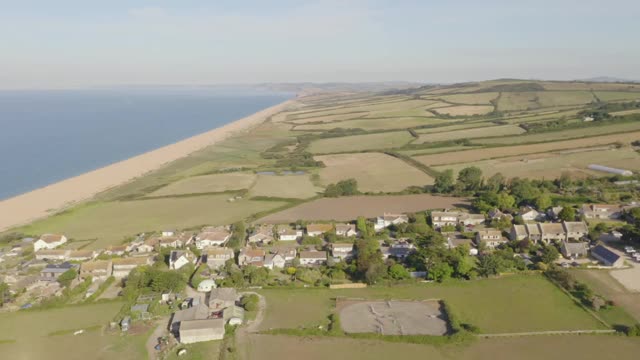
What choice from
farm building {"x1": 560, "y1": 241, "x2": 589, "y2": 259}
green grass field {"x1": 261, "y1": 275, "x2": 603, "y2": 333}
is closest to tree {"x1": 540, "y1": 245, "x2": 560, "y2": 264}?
farm building {"x1": 560, "y1": 241, "x2": 589, "y2": 259}

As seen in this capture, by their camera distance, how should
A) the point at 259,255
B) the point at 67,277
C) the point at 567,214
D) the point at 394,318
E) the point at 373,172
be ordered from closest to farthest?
1. the point at 394,318
2. the point at 67,277
3. the point at 259,255
4. the point at 567,214
5. the point at 373,172

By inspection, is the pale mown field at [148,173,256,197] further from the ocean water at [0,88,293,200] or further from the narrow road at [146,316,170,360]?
the narrow road at [146,316,170,360]

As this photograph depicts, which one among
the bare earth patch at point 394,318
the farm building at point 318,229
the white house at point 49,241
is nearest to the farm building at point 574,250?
the bare earth patch at point 394,318

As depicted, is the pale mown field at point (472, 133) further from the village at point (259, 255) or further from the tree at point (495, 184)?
the village at point (259, 255)

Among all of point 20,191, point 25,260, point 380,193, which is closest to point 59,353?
point 25,260

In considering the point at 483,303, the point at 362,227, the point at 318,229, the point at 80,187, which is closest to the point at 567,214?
the point at 483,303

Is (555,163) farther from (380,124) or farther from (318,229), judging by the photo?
(380,124)
